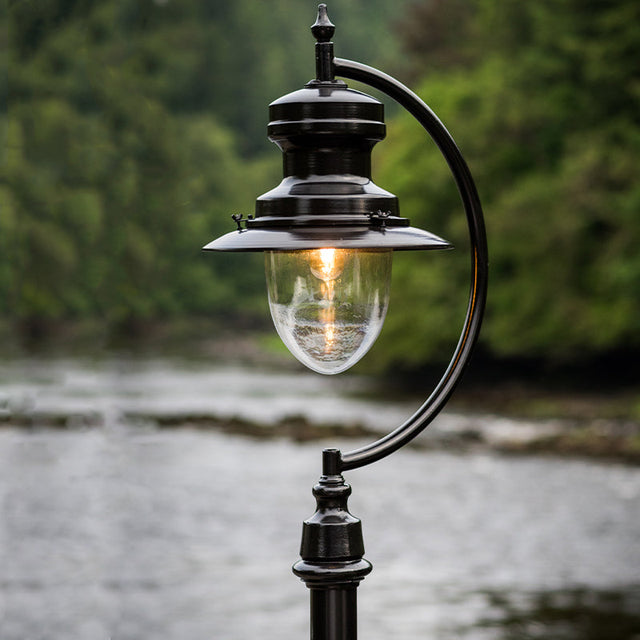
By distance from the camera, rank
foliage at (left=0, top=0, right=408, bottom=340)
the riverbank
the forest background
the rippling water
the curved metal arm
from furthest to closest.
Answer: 1. foliage at (left=0, top=0, right=408, bottom=340)
2. the forest background
3. the riverbank
4. the rippling water
5. the curved metal arm

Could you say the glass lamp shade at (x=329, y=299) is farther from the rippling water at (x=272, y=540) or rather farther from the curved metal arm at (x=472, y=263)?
the rippling water at (x=272, y=540)

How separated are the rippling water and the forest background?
8019 mm

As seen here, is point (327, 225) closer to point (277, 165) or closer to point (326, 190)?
point (326, 190)

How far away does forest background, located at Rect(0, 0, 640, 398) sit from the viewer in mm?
29500

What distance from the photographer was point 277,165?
223 feet

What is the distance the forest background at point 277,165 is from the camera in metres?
29.5

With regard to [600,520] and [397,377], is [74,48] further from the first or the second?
[600,520]

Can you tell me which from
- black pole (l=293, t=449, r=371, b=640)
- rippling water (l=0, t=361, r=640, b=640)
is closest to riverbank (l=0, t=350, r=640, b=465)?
rippling water (l=0, t=361, r=640, b=640)

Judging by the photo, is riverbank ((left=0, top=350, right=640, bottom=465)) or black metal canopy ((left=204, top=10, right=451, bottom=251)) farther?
riverbank ((left=0, top=350, right=640, bottom=465))

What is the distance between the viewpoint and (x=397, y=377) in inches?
1538

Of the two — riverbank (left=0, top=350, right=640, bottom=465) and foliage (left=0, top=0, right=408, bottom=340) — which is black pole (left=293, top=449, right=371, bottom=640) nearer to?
riverbank (left=0, top=350, right=640, bottom=465)

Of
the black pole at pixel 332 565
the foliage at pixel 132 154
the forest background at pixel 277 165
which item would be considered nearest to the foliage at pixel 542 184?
the forest background at pixel 277 165

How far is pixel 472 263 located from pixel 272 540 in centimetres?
1339

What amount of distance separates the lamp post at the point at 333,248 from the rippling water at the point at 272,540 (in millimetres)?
8564
